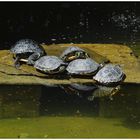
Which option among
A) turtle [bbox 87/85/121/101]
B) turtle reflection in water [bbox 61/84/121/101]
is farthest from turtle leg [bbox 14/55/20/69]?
turtle [bbox 87/85/121/101]

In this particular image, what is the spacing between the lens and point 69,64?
305 inches

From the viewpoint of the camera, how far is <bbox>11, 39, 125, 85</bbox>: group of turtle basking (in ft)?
24.1

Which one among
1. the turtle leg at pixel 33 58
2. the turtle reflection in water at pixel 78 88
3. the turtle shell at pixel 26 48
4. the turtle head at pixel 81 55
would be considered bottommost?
the turtle reflection in water at pixel 78 88

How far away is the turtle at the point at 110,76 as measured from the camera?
23.9 ft

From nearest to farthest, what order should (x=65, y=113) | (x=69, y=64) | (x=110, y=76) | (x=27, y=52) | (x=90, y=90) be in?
(x=65, y=113) < (x=90, y=90) < (x=110, y=76) < (x=69, y=64) < (x=27, y=52)

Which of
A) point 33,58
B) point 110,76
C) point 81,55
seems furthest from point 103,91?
point 33,58

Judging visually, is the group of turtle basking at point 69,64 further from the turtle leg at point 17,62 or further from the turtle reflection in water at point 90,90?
the turtle reflection in water at point 90,90

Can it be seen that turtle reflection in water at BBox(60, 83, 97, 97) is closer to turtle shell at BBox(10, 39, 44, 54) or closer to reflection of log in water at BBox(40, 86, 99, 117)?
reflection of log in water at BBox(40, 86, 99, 117)

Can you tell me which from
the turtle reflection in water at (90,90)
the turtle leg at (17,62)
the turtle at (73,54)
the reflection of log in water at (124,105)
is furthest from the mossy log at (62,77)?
the reflection of log in water at (124,105)

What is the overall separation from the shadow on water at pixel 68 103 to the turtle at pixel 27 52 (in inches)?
45.1

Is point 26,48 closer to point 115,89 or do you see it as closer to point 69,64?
point 69,64

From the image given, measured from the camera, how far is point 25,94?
687 cm

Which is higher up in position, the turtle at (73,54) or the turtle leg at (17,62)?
the turtle at (73,54)

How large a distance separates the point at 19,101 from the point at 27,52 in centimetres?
198
